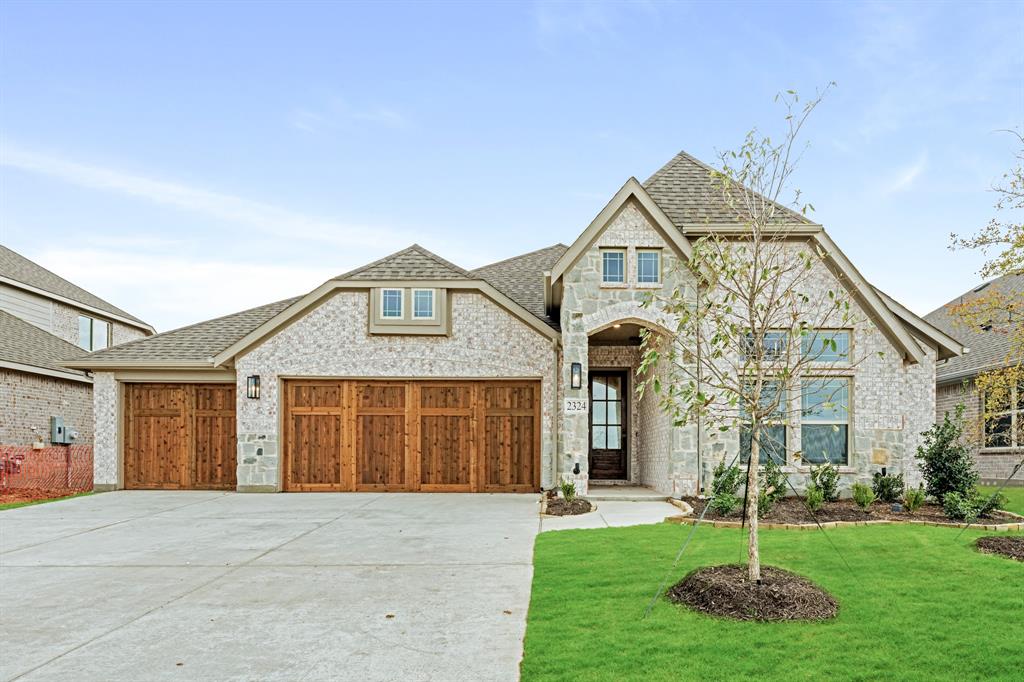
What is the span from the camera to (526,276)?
18734 mm

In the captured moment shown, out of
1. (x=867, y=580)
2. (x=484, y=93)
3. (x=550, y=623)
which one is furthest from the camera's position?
(x=484, y=93)

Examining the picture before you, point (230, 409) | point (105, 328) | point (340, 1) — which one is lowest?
point (230, 409)

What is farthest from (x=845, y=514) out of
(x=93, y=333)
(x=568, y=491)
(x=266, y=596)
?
(x=93, y=333)

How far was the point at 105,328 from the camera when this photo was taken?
2767 cm

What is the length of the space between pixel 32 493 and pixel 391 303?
9.25 metres

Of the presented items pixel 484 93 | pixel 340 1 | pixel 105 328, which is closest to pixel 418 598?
pixel 340 1

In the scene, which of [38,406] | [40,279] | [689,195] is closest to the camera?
[689,195]

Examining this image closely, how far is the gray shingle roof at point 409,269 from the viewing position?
14.9m

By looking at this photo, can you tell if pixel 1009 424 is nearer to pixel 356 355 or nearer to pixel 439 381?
pixel 439 381

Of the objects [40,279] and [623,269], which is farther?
[40,279]

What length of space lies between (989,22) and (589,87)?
826cm

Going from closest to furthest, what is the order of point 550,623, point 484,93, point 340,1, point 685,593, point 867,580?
1. point 550,623
2. point 685,593
3. point 867,580
4. point 340,1
5. point 484,93

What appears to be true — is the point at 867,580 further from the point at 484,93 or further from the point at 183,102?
the point at 183,102

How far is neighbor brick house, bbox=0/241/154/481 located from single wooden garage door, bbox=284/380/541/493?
6425mm
